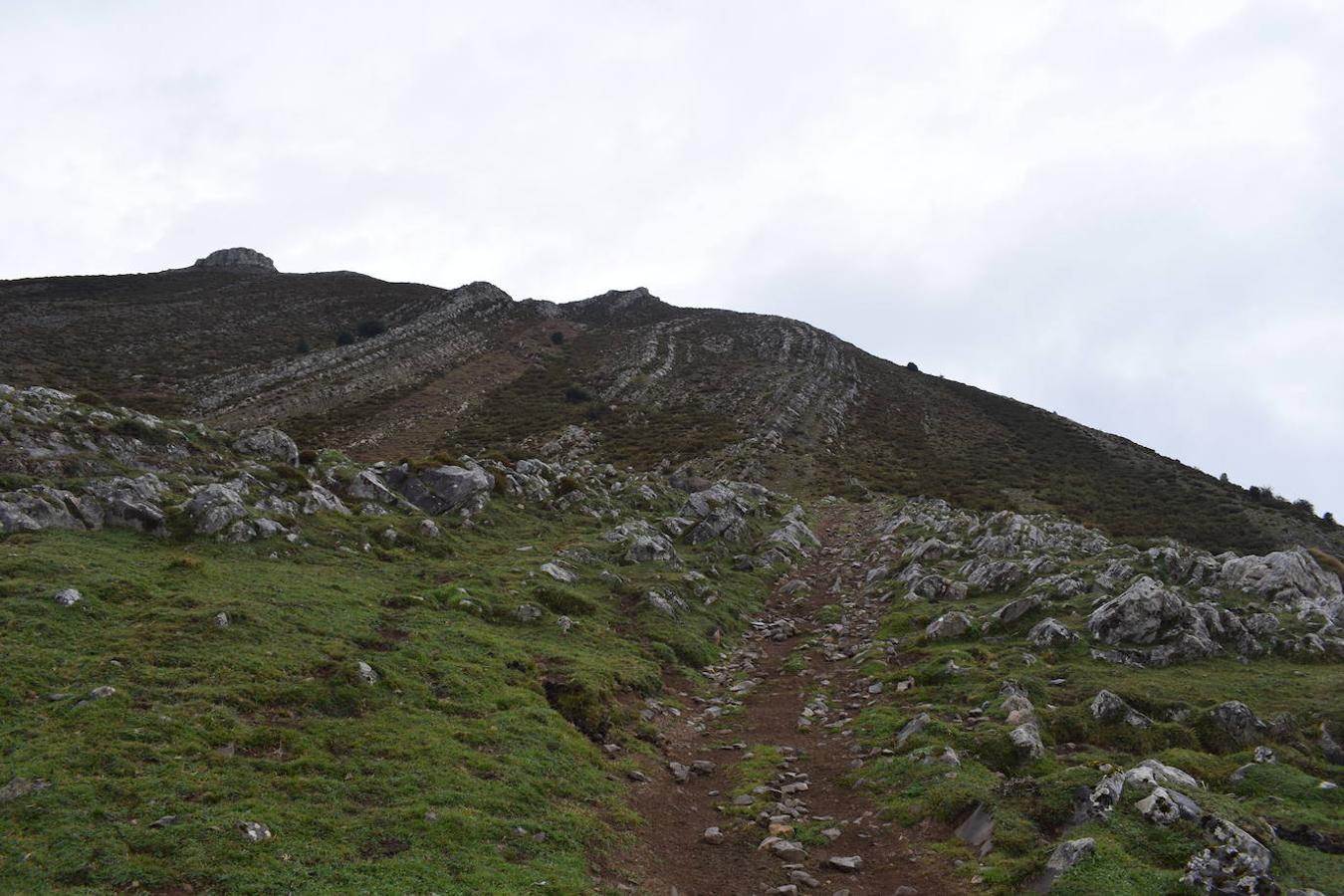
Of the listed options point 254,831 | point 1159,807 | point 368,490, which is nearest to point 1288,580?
point 1159,807

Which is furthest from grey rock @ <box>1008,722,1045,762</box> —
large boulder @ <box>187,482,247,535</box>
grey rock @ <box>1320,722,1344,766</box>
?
large boulder @ <box>187,482,247,535</box>

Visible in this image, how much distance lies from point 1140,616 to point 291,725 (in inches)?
976

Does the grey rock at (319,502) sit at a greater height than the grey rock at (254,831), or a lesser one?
greater

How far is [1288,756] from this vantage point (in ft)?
49.5

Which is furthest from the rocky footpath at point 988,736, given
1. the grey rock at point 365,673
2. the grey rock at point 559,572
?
the grey rock at point 559,572

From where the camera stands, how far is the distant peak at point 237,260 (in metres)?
162

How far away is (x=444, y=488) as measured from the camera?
37469 millimetres

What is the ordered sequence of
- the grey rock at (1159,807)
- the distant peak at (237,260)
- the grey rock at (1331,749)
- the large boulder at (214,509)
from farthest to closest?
the distant peak at (237,260)
the large boulder at (214,509)
the grey rock at (1331,749)
the grey rock at (1159,807)

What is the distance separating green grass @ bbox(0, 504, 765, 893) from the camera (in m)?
10.7

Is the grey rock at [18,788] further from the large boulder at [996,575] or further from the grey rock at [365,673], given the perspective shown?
the large boulder at [996,575]

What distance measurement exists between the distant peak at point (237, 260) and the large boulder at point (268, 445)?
149601 millimetres

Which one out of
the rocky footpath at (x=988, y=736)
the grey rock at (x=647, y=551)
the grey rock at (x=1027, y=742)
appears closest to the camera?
the rocky footpath at (x=988, y=736)

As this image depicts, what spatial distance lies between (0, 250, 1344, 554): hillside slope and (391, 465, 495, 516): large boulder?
99.2 feet

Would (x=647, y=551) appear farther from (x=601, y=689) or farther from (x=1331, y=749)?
(x=1331, y=749)
